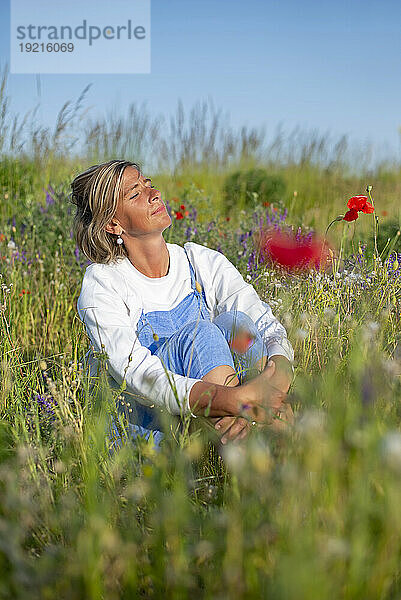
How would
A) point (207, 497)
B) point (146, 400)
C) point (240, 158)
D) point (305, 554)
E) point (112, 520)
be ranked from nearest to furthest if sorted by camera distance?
point (305, 554) < point (112, 520) < point (207, 497) < point (146, 400) < point (240, 158)

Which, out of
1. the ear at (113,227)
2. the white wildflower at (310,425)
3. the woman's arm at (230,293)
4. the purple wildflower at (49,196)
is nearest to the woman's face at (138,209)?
the ear at (113,227)

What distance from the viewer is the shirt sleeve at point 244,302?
7.80 feet

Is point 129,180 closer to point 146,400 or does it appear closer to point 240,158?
point 146,400

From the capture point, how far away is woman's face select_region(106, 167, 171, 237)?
245 cm

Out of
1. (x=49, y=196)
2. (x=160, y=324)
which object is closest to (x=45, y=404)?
(x=160, y=324)

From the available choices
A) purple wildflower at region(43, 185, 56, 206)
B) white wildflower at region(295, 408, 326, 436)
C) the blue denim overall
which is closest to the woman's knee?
the blue denim overall

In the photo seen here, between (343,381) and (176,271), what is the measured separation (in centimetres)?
101

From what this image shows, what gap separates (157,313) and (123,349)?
1.05 feet

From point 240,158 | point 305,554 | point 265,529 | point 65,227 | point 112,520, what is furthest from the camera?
point 240,158

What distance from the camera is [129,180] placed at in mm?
2498

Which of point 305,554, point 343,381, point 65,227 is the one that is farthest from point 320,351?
point 65,227

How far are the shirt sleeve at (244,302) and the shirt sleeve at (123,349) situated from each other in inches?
16.9

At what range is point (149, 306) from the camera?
245cm

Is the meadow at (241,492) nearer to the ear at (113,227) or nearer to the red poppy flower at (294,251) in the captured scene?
the red poppy flower at (294,251)
